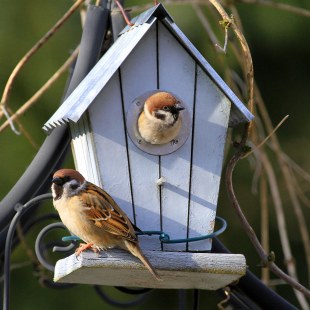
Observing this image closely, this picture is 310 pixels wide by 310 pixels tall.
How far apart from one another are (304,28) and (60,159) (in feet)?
10.9

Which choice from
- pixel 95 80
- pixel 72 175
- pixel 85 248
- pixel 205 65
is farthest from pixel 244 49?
pixel 85 248

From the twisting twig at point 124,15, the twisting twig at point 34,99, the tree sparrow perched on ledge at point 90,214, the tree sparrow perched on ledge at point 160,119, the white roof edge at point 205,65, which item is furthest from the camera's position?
the twisting twig at point 34,99

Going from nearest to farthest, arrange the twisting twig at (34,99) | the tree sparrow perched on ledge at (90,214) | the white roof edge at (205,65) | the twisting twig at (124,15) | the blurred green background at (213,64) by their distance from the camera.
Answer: the tree sparrow perched on ledge at (90,214)
the white roof edge at (205,65)
the twisting twig at (124,15)
the twisting twig at (34,99)
the blurred green background at (213,64)

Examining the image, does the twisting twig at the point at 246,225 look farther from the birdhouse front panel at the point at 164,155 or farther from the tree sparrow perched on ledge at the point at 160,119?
the tree sparrow perched on ledge at the point at 160,119

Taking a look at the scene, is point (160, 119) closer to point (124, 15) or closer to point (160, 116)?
point (160, 116)

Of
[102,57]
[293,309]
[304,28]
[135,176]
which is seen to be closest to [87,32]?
[102,57]

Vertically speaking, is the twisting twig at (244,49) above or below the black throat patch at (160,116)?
above

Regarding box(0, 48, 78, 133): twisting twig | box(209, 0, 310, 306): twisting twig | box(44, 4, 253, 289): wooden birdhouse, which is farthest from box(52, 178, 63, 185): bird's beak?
box(0, 48, 78, 133): twisting twig

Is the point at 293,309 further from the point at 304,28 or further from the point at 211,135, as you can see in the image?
the point at 304,28

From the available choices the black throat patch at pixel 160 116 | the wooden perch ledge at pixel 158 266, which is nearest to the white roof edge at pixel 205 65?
the black throat patch at pixel 160 116

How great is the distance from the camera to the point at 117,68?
2988 mm

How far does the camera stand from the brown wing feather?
2.86m

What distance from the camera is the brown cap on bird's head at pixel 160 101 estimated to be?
2943 mm

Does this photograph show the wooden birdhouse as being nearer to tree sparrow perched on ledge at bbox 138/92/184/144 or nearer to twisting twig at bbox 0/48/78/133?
tree sparrow perched on ledge at bbox 138/92/184/144
